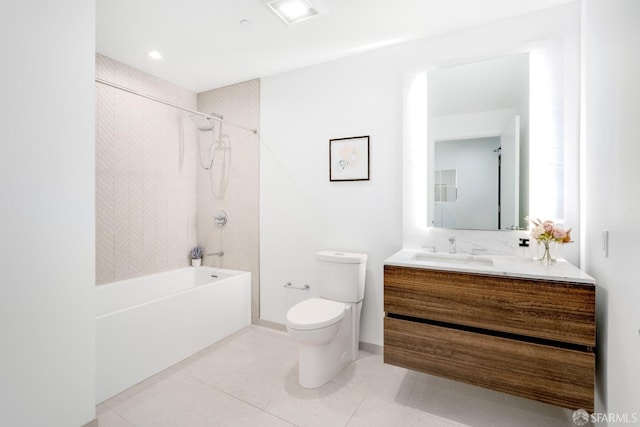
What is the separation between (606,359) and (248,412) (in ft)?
6.38

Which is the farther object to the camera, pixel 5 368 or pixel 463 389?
pixel 463 389

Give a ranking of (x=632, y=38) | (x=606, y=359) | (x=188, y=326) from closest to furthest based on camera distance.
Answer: (x=632, y=38) → (x=606, y=359) → (x=188, y=326)

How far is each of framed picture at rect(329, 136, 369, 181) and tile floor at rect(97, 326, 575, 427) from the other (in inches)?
61.5

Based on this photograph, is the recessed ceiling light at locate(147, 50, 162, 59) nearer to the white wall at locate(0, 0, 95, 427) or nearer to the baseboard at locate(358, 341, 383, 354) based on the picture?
the white wall at locate(0, 0, 95, 427)

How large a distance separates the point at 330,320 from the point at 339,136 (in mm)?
1572

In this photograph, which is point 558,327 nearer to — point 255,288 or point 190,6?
point 255,288

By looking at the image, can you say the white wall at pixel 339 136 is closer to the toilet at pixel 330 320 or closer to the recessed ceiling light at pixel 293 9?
the toilet at pixel 330 320

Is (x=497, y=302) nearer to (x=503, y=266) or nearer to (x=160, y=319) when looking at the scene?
(x=503, y=266)

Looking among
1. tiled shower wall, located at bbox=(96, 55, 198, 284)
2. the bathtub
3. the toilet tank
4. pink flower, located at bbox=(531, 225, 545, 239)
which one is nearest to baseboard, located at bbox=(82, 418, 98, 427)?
the bathtub

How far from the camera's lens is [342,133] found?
269 centimetres

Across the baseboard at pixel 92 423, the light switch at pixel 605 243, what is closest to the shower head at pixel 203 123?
the baseboard at pixel 92 423

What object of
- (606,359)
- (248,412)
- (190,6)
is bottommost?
(248,412)

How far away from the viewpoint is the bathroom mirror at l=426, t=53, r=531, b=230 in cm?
209

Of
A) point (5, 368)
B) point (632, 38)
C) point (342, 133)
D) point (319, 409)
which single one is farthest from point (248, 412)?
point (632, 38)
